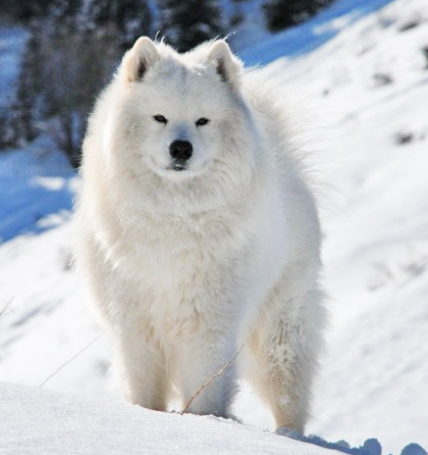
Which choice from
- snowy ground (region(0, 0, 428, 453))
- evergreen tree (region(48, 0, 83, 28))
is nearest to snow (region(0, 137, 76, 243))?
snowy ground (region(0, 0, 428, 453))

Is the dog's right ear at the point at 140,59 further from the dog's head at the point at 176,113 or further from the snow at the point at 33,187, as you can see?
the snow at the point at 33,187

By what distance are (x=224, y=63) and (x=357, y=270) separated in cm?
410

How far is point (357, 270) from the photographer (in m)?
7.93

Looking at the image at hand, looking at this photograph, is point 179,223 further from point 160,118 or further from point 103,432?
point 103,432

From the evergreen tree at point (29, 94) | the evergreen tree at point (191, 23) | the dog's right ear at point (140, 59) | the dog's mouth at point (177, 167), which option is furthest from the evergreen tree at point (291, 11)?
the dog's mouth at point (177, 167)

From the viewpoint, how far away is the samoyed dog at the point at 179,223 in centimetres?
392

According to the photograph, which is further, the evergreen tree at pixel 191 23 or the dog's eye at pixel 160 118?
the evergreen tree at pixel 191 23

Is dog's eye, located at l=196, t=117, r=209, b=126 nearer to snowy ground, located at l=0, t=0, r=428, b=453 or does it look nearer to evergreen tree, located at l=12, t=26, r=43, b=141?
snowy ground, located at l=0, t=0, r=428, b=453

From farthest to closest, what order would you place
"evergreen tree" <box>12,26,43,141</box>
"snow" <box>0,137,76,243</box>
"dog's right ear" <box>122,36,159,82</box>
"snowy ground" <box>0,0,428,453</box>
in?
"evergreen tree" <box>12,26,43,141</box> < "snow" <box>0,137,76,243</box> < "snowy ground" <box>0,0,428,453</box> < "dog's right ear" <box>122,36,159,82</box>

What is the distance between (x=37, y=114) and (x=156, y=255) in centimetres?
2155

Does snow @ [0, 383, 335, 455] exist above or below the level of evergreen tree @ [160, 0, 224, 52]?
above

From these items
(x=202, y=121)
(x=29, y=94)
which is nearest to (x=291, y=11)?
(x=29, y=94)

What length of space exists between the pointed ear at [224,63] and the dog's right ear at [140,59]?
0.30 metres

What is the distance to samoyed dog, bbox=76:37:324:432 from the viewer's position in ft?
12.9
